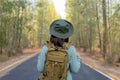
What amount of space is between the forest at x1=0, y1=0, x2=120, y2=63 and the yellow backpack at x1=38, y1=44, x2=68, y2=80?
24408 mm

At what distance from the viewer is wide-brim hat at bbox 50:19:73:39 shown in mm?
5656

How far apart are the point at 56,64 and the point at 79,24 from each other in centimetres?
6739

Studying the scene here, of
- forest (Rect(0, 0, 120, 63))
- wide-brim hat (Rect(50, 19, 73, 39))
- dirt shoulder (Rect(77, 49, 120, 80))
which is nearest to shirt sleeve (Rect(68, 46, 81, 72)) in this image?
wide-brim hat (Rect(50, 19, 73, 39))

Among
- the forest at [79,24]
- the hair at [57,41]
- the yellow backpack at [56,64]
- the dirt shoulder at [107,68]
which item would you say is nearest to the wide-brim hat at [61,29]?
the hair at [57,41]

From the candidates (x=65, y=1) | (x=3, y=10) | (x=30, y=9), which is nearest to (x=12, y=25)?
(x=3, y=10)

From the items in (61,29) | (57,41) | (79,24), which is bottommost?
(57,41)

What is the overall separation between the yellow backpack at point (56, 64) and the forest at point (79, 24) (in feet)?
80.1

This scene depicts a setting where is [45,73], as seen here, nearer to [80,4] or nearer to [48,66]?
[48,66]

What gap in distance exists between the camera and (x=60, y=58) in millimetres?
5641

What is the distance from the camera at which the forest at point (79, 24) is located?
37.9 meters

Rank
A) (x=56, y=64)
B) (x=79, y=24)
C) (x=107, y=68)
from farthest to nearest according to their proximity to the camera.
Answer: (x=79, y=24), (x=107, y=68), (x=56, y=64)

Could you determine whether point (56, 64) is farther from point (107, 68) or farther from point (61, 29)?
point (107, 68)

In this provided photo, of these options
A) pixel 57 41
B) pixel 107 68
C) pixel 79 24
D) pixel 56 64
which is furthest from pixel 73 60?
pixel 79 24

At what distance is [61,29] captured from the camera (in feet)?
18.6
